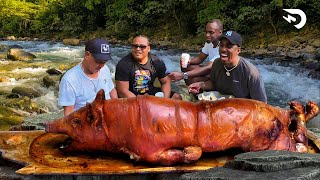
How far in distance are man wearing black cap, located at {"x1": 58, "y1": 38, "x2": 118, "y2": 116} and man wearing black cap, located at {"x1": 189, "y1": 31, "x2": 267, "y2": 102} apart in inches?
53.0

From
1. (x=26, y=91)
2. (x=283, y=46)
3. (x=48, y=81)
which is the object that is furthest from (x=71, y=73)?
(x=283, y=46)

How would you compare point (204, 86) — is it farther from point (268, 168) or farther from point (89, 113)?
point (268, 168)

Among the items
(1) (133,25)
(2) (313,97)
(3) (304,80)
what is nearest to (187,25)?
(1) (133,25)

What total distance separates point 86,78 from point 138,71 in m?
1.14

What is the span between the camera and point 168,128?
3.29m

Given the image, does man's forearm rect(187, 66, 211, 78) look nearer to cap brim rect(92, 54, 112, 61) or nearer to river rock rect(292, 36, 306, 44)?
cap brim rect(92, 54, 112, 61)

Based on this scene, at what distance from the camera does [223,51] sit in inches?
191

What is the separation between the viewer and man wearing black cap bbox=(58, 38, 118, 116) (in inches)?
170

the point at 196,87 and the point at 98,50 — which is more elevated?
the point at 98,50

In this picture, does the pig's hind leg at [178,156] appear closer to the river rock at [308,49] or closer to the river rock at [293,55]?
the river rock at [293,55]

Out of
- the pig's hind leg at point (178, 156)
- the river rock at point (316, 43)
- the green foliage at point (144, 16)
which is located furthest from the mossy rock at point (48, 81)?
the green foliage at point (144, 16)

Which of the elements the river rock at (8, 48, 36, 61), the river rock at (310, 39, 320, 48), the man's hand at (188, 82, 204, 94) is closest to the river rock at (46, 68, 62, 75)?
the river rock at (8, 48, 36, 61)

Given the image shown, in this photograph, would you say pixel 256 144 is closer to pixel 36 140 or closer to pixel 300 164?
pixel 300 164

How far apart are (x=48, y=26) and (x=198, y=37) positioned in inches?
772
